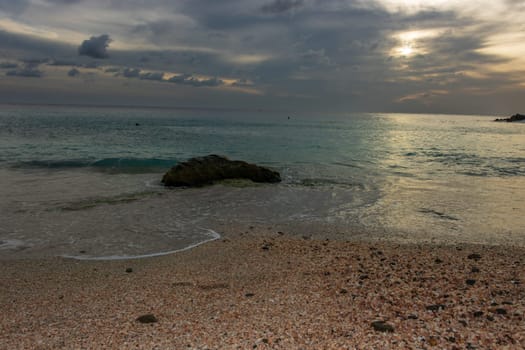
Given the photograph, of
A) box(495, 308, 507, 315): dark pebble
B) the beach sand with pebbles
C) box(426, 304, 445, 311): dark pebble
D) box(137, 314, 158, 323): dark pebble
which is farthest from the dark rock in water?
box(495, 308, 507, 315): dark pebble

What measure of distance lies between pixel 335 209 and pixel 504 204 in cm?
627

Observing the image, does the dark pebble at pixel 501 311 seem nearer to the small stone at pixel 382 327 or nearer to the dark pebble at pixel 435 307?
the dark pebble at pixel 435 307

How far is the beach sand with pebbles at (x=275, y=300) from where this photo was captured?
4.15 m

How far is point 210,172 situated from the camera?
16.4 meters

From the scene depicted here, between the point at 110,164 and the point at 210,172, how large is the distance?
949cm

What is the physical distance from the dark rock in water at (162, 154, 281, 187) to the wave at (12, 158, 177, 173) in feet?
17.1

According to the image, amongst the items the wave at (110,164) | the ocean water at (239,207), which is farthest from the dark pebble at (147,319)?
the wave at (110,164)

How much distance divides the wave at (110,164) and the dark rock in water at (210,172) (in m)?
5.20

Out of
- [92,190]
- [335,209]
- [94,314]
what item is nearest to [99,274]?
[94,314]

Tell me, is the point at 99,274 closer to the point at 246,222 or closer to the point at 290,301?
the point at 290,301

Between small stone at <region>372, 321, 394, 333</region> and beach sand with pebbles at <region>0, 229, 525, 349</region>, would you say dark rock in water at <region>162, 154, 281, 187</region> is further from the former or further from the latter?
small stone at <region>372, 321, 394, 333</region>

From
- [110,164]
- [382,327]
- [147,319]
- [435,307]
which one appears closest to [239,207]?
[147,319]

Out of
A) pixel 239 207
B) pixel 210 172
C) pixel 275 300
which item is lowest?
pixel 239 207

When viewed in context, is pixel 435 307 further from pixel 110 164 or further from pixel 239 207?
pixel 110 164
